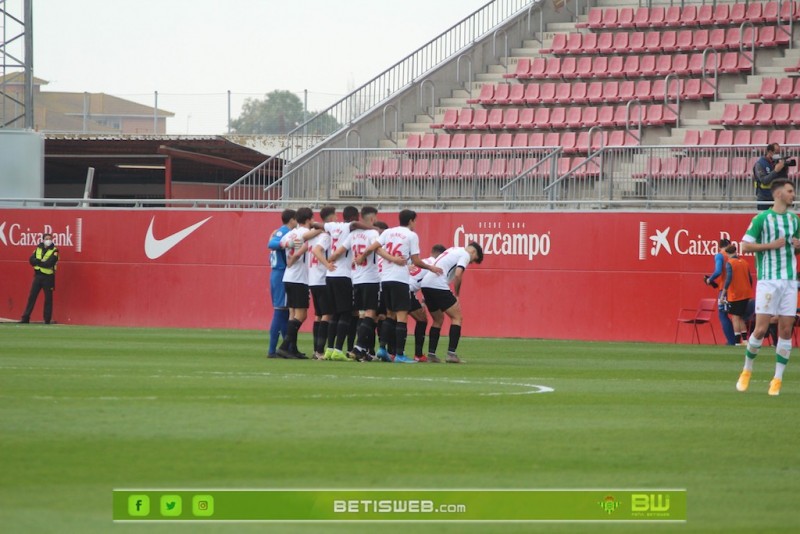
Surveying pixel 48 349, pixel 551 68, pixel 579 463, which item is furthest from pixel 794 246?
pixel 551 68

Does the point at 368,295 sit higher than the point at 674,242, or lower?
lower

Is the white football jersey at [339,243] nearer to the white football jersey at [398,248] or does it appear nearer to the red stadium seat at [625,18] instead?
the white football jersey at [398,248]

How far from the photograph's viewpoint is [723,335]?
2548 centimetres

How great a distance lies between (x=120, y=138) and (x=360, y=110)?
7060mm

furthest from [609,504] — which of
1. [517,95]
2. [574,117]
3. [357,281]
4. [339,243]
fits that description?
[517,95]

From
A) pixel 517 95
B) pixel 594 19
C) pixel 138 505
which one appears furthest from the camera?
pixel 594 19

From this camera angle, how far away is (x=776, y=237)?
12953 millimetres

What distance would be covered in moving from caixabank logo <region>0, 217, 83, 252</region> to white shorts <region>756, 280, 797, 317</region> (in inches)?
816

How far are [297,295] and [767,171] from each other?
10.1 m

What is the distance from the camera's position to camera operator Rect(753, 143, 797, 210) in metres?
23.4

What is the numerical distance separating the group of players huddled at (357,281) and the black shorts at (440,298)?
0.04ft

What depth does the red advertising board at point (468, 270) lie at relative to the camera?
25.9m

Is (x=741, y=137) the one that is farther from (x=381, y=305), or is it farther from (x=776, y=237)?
(x=776, y=237)

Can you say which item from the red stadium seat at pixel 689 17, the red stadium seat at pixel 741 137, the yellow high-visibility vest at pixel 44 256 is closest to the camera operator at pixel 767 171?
the red stadium seat at pixel 741 137
